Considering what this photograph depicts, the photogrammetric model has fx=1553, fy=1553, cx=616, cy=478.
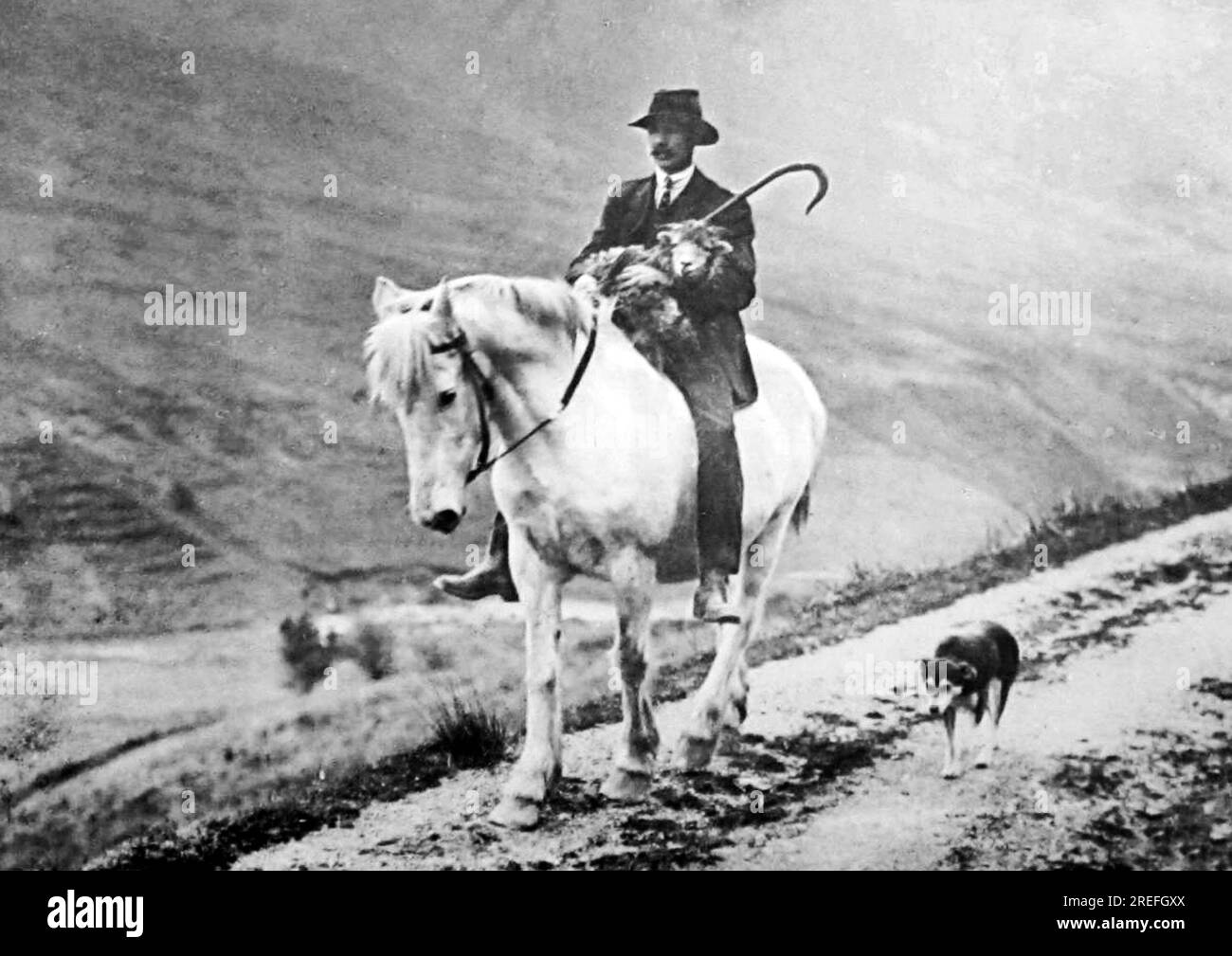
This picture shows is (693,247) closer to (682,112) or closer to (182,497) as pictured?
(682,112)

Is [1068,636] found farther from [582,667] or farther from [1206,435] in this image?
[582,667]

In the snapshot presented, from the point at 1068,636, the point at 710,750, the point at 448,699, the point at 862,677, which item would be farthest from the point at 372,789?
the point at 1068,636

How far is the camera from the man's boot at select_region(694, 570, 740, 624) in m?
5.05

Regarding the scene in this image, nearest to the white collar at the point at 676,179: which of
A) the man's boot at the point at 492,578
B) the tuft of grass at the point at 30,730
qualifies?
the man's boot at the point at 492,578

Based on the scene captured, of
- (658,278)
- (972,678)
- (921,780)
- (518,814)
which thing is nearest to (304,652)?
(518,814)

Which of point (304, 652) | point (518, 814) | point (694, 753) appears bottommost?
point (518, 814)

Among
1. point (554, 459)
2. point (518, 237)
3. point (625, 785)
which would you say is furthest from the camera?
point (518, 237)

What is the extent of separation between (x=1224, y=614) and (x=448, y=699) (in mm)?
2716

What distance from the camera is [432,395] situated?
4.77m

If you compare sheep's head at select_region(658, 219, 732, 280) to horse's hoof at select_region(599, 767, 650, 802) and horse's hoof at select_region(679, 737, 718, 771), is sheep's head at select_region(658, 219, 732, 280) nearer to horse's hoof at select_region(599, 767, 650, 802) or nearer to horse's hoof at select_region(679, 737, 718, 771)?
horse's hoof at select_region(679, 737, 718, 771)

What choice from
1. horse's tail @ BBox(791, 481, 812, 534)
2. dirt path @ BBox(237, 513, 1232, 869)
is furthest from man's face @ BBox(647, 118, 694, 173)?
dirt path @ BBox(237, 513, 1232, 869)

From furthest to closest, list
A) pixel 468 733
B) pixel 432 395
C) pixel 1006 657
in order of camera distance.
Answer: pixel 1006 657 < pixel 468 733 < pixel 432 395

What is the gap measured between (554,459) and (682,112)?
1.42 meters

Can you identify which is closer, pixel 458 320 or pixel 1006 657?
pixel 458 320
